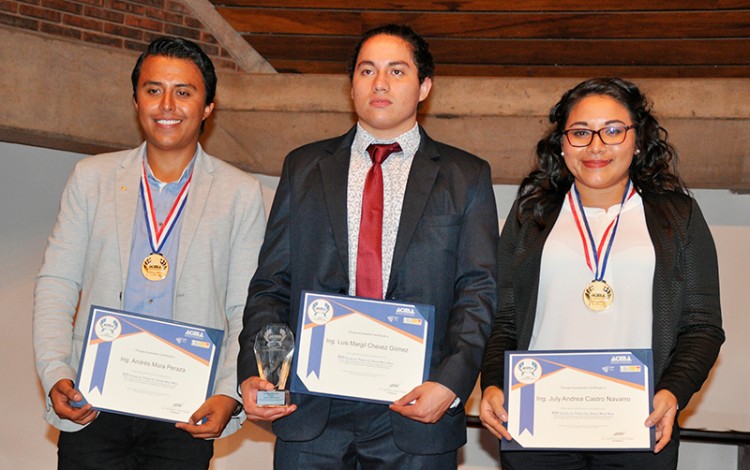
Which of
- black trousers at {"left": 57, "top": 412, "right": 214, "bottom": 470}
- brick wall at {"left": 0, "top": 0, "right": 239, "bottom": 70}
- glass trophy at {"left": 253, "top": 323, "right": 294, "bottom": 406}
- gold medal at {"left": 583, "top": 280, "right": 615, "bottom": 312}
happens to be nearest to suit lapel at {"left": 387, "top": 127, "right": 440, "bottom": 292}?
glass trophy at {"left": 253, "top": 323, "right": 294, "bottom": 406}

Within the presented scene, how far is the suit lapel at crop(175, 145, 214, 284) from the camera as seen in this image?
3.02 m

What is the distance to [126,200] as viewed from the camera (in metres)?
3.07

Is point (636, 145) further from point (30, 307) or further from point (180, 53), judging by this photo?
point (30, 307)

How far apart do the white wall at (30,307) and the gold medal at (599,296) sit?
349cm

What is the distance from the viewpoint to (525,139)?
5824mm

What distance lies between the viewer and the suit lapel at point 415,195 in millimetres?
2738

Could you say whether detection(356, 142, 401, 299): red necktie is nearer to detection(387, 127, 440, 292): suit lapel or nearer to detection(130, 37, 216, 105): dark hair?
detection(387, 127, 440, 292): suit lapel

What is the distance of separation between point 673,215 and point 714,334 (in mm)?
386

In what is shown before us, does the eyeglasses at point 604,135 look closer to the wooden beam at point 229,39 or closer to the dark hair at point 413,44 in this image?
the dark hair at point 413,44

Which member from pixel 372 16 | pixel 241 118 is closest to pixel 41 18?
pixel 241 118

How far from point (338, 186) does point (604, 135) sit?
34.2 inches

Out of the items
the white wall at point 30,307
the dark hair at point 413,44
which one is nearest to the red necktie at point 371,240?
the dark hair at point 413,44

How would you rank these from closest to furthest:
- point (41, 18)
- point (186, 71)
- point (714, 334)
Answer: point (714, 334)
point (186, 71)
point (41, 18)

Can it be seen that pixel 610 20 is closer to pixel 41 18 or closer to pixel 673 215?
pixel 673 215
